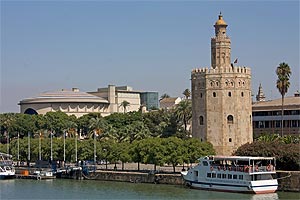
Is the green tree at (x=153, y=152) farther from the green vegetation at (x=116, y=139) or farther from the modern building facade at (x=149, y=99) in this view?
the modern building facade at (x=149, y=99)

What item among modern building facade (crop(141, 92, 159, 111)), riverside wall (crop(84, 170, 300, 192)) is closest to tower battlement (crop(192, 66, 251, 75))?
riverside wall (crop(84, 170, 300, 192))

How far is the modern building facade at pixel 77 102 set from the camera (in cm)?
14600

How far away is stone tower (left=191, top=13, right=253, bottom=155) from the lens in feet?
233

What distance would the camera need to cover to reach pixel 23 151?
8756cm

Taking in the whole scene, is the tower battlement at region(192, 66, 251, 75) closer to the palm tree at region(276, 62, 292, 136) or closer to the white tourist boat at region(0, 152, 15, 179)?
the palm tree at region(276, 62, 292, 136)

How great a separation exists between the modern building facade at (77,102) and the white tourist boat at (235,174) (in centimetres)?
9011

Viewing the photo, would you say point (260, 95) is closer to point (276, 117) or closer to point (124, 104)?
point (276, 117)

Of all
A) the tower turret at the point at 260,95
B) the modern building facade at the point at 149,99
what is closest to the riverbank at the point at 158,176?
the tower turret at the point at 260,95

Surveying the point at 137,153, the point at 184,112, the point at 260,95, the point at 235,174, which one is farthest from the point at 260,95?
the point at 235,174

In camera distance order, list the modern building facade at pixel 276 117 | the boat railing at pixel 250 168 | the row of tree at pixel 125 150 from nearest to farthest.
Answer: the boat railing at pixel 250 168 → the row of tree at pixel 125 150 → the modern building facade at pixel 276 117

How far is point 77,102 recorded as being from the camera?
14675 cm

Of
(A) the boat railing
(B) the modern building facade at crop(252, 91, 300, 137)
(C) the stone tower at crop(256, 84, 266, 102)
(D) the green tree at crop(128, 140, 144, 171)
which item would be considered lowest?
(A) the boat railing

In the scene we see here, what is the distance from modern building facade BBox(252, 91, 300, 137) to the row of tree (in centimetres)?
2205

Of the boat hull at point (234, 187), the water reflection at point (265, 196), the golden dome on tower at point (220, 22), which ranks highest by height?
the golden dome on tower at point (220, 22)
